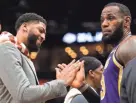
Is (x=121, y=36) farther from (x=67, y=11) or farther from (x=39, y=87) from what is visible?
→ (x=67, y=11)

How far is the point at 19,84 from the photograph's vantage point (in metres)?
2.46

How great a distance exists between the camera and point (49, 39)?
8.65 meters

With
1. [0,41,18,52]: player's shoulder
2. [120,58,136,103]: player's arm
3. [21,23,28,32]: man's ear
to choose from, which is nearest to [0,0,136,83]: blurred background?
[21,23,28,32]: man's ear

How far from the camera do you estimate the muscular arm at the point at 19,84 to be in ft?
8.07

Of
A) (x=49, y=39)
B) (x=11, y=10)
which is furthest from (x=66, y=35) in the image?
(x=11, y=10)

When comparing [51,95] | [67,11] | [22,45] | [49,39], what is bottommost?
[49,39]

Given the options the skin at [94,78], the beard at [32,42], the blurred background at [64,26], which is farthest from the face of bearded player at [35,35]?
the blurred background at [64,26]

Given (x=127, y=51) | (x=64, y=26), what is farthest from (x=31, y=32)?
(x=64, y=26)

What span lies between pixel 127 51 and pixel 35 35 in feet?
2.25

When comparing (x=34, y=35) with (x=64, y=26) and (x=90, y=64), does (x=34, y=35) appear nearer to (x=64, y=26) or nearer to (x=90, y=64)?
(x=90, y=64)

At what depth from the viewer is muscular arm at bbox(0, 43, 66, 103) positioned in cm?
246

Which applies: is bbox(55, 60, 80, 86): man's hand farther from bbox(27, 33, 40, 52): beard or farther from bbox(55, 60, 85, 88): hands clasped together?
bbox(27, 33, 40, 52): beard

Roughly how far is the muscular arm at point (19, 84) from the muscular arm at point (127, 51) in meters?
0.41

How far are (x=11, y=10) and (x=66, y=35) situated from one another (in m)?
1.28
